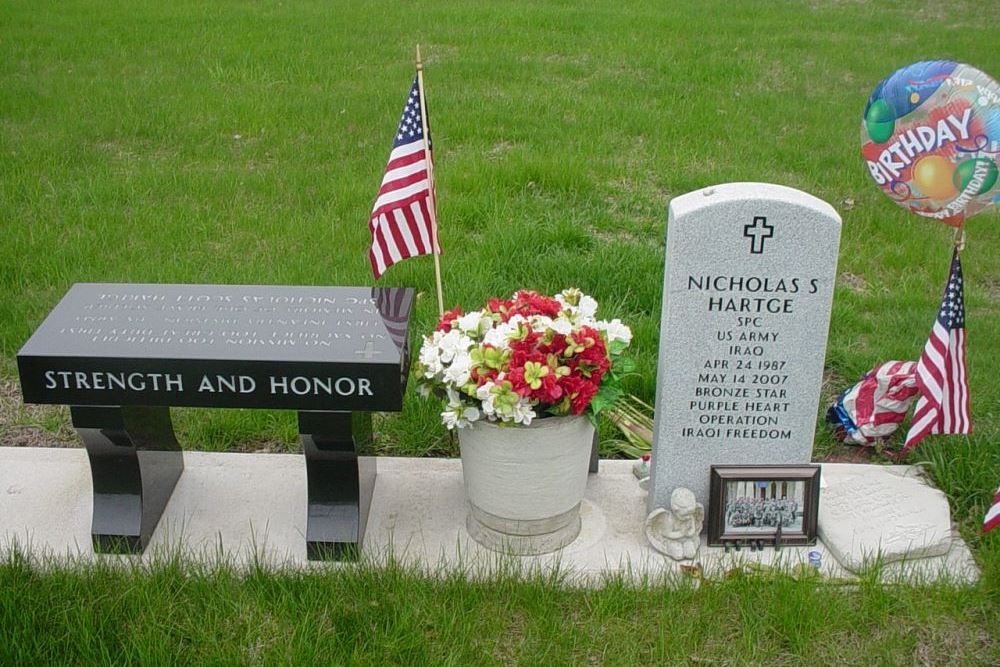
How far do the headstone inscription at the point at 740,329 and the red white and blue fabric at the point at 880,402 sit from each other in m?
0.80

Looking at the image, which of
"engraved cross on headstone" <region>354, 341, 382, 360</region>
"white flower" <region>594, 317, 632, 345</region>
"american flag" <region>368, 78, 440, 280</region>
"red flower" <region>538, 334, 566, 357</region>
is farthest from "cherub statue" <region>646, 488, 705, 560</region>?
"american flag" <region>368, 78, 440, 280</region>

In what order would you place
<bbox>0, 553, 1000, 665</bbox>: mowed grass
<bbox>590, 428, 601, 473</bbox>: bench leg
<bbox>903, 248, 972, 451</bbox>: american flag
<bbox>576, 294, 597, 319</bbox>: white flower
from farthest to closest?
<bbox>590, 428, 601, 473</bbox>: bench leg → <bbox>903, 248, 972, 451</bbox>: american flag → <bbox>576, 294, 597, 319</bbox>: white flower → <bbox>0, 553, 1000, 665</bbox>: mowed grass

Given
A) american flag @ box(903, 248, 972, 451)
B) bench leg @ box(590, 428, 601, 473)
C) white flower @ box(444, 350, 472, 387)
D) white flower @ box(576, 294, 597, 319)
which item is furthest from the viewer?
bench leg @ box(590, 428, 601, 473)

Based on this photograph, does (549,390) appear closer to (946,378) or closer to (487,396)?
(487,396)

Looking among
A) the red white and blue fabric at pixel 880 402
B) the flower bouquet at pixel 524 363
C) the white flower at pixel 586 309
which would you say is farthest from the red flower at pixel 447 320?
the red white and blue fabric at pixel 880 402

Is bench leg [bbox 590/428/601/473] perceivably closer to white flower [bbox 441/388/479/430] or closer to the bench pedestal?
white flower [bbox 441/388/479/430]

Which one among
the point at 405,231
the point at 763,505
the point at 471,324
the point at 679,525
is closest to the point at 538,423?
the point at 471,324

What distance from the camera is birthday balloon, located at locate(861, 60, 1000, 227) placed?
3.82m

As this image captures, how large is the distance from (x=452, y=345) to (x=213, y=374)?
82 cm

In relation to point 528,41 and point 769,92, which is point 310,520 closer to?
point 769,92

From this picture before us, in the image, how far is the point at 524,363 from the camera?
11.7ft

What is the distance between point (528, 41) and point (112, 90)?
4.13m

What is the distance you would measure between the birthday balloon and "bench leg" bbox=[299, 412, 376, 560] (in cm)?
225

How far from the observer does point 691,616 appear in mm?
3531
